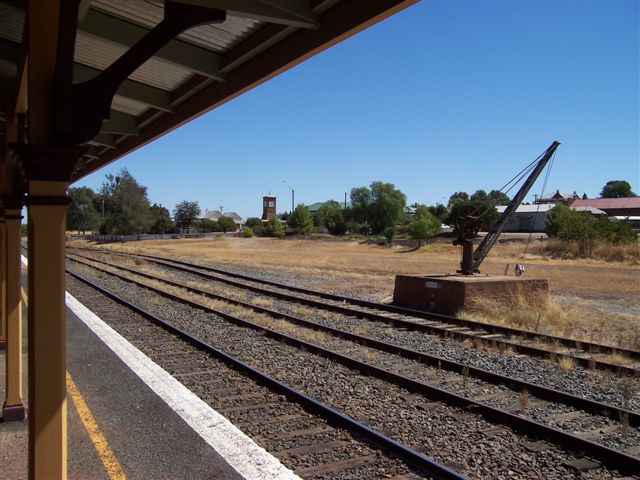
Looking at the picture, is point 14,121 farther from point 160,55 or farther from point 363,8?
point 363,8

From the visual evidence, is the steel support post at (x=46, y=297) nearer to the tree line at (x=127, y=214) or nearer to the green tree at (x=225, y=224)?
the tree line at (x=127, y=214)

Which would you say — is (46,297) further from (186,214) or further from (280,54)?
(186,214)

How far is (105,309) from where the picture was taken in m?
14.2

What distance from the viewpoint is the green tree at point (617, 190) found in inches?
6304

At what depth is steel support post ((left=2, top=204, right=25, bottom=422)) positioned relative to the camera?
5.03 meters

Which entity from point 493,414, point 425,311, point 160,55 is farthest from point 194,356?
point 425,311

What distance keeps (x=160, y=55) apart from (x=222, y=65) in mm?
574

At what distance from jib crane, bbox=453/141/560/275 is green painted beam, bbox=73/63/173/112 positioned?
12067 millimetres

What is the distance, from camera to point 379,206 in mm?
90188

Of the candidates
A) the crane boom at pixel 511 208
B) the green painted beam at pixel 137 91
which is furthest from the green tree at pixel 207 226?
Answer: the green painted beam at pixel 137 91

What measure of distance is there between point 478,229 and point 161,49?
1340 cm

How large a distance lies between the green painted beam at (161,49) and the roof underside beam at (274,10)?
1.02 meters

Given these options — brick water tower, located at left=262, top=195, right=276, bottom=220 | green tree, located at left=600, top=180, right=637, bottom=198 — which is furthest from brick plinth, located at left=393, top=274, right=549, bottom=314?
green tree, located at left=600, top=180, right=637, bottom=198

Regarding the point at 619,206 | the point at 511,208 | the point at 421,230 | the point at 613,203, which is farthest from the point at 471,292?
the point at 613,203
